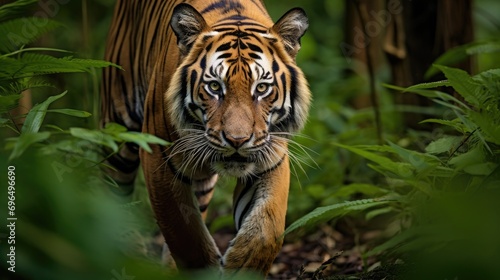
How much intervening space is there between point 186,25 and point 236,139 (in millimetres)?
912

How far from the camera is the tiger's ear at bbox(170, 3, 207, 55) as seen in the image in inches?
172

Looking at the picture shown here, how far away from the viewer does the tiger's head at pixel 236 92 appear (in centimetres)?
397

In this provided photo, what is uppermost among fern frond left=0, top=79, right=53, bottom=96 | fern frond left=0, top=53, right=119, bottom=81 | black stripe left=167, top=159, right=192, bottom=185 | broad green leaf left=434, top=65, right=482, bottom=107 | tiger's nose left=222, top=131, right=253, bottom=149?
fern frond left=0, top=53, right=119, bottom=81

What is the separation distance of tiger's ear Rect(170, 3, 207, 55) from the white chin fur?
2.48ft

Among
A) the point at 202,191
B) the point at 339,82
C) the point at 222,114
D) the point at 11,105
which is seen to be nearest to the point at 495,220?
the point at 11,105

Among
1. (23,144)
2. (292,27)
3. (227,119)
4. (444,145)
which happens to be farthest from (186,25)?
(23,144)


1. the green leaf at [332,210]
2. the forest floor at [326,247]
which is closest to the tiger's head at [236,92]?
the green leaf at [332,210]

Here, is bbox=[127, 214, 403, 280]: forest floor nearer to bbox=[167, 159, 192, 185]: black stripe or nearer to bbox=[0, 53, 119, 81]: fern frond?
bbox=[167, 159, 192, 185]: black stripe

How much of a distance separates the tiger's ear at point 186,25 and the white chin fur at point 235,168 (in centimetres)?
76

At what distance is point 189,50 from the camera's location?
445 centimetres

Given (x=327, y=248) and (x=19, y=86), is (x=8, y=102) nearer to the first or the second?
(x=19, y=86)

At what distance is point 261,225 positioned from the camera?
412 cm

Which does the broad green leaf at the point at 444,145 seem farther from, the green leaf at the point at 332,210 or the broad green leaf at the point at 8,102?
the broad green leaf at the point at 8,102

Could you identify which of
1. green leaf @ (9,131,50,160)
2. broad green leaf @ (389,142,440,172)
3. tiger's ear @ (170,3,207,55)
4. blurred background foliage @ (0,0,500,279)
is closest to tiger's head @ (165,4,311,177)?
tiger's ear @ (170,3,207,55)
